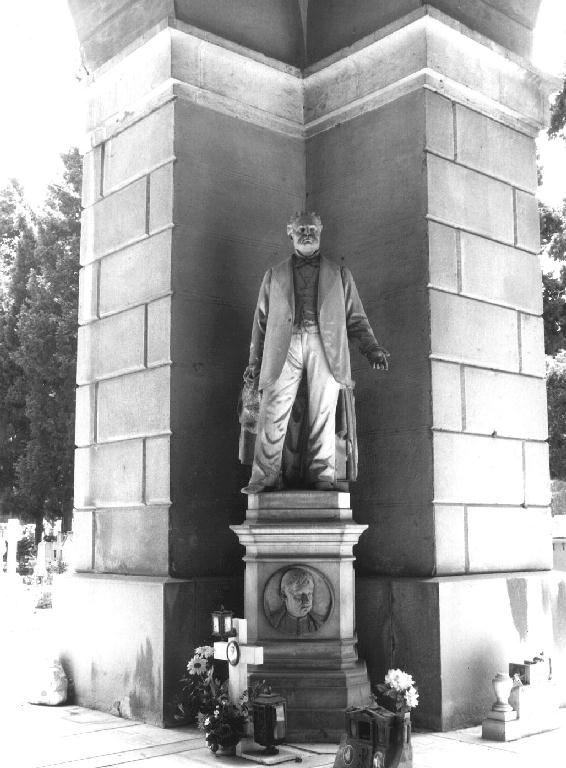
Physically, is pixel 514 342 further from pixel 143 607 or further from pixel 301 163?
pixel 143 607

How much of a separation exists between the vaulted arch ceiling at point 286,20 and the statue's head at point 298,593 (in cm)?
564

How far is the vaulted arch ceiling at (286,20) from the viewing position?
959cm

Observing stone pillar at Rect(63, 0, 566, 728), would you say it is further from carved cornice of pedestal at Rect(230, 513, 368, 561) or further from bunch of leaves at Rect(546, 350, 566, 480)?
bunch of leaves at Rect(546, 350, 566, 480)

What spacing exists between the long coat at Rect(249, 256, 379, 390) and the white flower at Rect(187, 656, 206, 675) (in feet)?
7.79

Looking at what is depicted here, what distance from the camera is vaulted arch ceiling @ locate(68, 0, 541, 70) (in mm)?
9586

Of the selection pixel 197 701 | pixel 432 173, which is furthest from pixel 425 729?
pixel 432 173

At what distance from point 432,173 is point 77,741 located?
6.03 m

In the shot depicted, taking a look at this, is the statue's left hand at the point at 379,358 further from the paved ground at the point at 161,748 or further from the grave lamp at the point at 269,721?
the paved ground at the point at 161,748

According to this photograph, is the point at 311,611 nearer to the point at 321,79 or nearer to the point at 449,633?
the point at 449,633

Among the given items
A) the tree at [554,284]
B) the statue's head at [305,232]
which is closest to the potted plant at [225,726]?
the statue's head at [305,232]

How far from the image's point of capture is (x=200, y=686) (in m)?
7.79

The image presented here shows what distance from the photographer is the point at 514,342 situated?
376 inches

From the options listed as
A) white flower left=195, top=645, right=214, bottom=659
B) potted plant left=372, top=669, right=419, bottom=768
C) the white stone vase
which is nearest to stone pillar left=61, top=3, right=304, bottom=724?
white flower left=195, top=645, right=214, bottom=659

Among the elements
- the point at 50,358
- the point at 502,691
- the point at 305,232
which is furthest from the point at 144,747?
the point at 50,358
